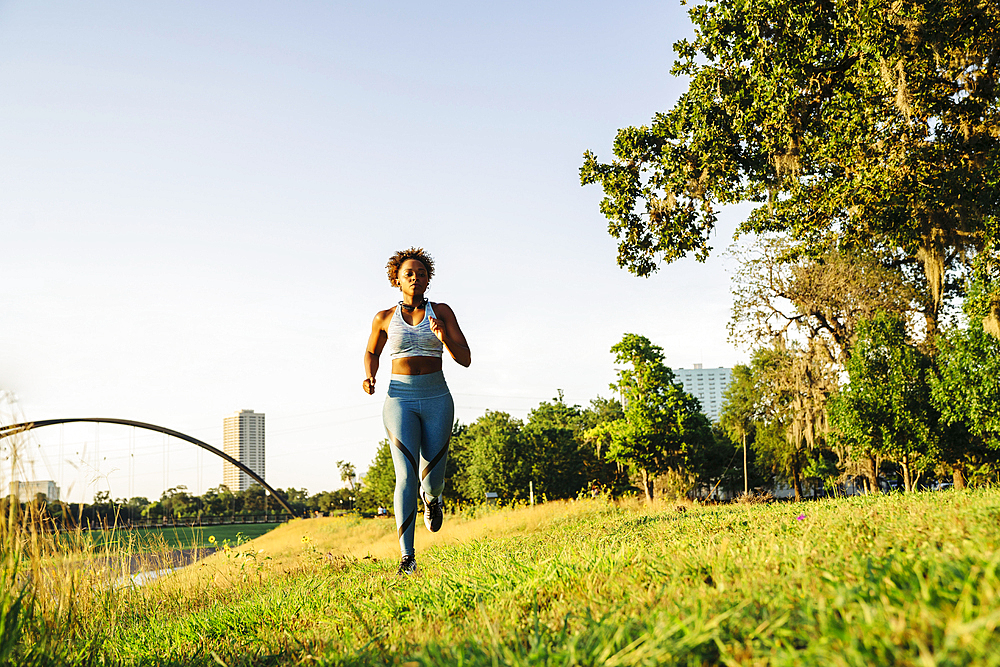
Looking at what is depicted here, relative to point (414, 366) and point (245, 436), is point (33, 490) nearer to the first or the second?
point (414, 366)

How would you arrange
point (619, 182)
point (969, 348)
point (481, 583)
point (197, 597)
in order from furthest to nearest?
point (969, 348), point (619, 182), point (197, 597), point (481, 583)

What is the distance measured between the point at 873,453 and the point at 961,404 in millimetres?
3175

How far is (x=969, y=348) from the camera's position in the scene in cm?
1770

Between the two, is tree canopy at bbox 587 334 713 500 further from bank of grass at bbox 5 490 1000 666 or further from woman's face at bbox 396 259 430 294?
bank of grass at bbox 5 490 1000 666

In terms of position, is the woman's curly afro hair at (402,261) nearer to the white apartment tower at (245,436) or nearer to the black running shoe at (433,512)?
the black running shoe at (433,512)

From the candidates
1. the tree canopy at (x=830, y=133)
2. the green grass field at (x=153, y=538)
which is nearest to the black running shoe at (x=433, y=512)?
the green grass field at (x=153, y=538)

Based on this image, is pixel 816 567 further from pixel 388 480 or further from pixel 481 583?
pixel 388 480

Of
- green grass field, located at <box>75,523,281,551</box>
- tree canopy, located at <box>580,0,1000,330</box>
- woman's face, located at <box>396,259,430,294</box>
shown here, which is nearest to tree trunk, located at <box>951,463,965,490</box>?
tree canopy, located at <box>580,0,1000,330</box>

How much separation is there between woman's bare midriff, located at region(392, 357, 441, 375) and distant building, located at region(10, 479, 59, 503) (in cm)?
246

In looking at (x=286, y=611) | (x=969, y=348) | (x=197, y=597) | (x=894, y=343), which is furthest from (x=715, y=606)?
(x=894, y=343)

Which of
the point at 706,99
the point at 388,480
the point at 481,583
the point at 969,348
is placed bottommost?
the point at 388,480

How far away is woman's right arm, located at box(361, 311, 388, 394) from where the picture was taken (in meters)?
5.91

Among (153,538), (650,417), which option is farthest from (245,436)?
(153,538)

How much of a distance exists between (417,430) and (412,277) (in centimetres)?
135
